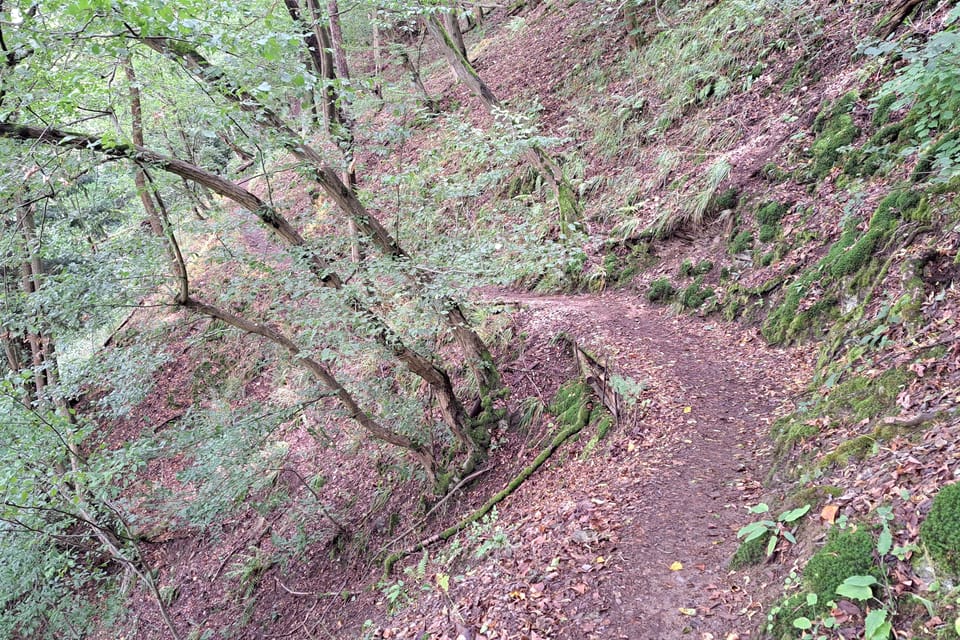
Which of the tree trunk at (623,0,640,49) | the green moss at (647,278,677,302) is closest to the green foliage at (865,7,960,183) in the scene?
the green moss at (647,278,677,302)

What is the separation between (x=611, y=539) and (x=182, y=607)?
29.0 feet

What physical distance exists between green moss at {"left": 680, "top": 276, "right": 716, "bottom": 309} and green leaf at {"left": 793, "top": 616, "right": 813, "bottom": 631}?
5.79 meters

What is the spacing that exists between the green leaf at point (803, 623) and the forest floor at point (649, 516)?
411 mm

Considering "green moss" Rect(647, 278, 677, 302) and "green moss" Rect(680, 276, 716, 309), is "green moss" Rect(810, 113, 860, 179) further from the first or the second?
"green moss" Rect(647, 278, 677, 302)

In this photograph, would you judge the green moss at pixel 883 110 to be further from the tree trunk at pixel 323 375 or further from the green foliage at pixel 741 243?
the tree trunk at pixel 323 375

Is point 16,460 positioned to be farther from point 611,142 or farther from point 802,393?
point 611,142

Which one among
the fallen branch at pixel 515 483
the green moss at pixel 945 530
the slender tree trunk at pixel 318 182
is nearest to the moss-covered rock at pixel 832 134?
the fallen branch at pixel 515 483

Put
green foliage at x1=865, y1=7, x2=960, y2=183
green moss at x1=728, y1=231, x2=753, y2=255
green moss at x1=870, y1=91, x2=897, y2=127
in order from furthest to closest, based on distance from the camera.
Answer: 1. green moss at x1=728, y1=231, x2=753, y2=255
2. green moss at x1=870, y1=91, x2=897, y2=127
3. green foliage at x1=865, y1=7, x2=960, y2=183

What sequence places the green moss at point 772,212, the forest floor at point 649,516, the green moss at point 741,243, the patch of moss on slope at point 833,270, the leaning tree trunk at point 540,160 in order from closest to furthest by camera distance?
the forest floor at point 649,516 < the patch of moss on slope at point 833,270 < the green moss at point 772,212 < the green moss at point 741,243 < the leaning tree trunk at point 540,160

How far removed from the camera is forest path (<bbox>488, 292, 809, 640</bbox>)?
3689 millimetres

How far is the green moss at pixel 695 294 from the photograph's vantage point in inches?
320

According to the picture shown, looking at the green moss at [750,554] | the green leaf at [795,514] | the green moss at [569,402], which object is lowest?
the green moss at [569,402]

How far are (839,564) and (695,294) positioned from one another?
5.75m

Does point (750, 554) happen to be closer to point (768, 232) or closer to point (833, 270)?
point (833, 270)
